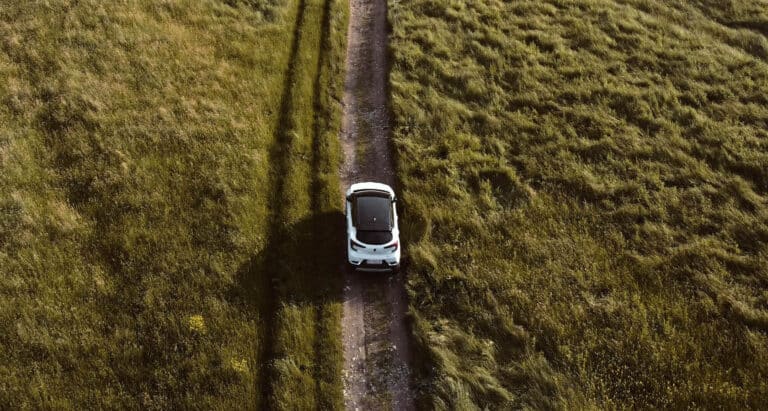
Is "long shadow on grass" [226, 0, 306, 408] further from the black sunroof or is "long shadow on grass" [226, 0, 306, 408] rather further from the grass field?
the black sunroof

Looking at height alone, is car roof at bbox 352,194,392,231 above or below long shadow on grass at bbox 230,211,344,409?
above

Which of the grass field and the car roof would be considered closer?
the grass field

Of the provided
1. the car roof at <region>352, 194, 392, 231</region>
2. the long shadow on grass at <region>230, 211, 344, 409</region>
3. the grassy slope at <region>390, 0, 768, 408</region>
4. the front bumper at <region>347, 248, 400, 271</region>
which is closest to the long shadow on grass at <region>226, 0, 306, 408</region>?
the long shadow on grass at <region>230, 211, 344, 409</region>

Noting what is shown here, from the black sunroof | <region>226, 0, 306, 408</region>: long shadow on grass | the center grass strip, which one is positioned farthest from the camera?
the black sunroof

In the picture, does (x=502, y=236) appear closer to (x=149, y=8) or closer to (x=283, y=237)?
(x=283, y=237)

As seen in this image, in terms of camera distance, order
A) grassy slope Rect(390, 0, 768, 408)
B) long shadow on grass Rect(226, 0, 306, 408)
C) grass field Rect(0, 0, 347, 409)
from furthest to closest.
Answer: long shadow on grass Rect(226, 0, 306, 408)
grassy slope Rect(390, 0, 768, 408)
grass field Rect(0, 0, 347, 409)

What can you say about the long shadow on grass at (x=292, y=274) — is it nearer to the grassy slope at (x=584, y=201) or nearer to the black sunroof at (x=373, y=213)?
the black sunroof at (x=373, y=213)

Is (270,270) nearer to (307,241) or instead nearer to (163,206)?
(307,241)
